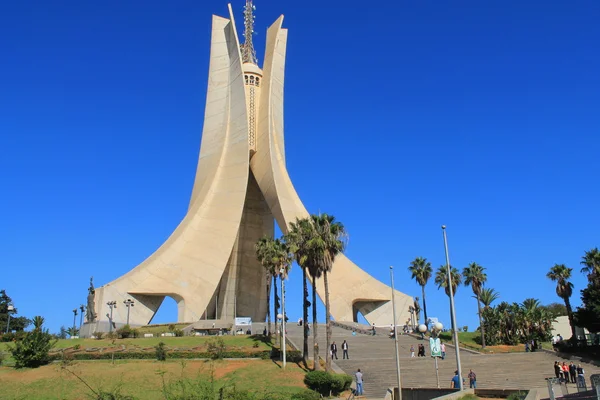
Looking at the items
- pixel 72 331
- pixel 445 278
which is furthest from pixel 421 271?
pixel 72 331

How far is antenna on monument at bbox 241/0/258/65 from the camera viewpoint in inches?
1806

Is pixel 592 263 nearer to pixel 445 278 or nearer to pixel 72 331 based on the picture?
pixel 445 278

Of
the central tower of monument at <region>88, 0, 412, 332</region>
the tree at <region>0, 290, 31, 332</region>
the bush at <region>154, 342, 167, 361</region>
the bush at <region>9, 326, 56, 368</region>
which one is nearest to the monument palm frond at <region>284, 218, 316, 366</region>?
the bush at <region>154, 342, 167, 361</region>

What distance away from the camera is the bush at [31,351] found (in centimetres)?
2214

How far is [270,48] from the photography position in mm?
43625

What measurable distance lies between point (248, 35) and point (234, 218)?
16.9 meters

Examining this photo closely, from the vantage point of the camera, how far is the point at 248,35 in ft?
154

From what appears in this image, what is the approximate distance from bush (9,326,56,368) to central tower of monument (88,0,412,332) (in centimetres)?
961

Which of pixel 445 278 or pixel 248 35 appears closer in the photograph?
pixel 445 278

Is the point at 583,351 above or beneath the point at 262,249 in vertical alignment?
beneath

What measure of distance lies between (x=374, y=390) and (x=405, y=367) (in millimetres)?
3103

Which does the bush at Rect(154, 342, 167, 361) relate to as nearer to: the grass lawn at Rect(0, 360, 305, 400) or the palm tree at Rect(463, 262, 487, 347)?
the grass lawn at Rect(0, 360, 305, 400)

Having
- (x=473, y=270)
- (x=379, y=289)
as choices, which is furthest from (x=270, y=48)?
(x=473, y=270)

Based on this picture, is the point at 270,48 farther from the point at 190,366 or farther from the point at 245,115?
the point at 190,366
